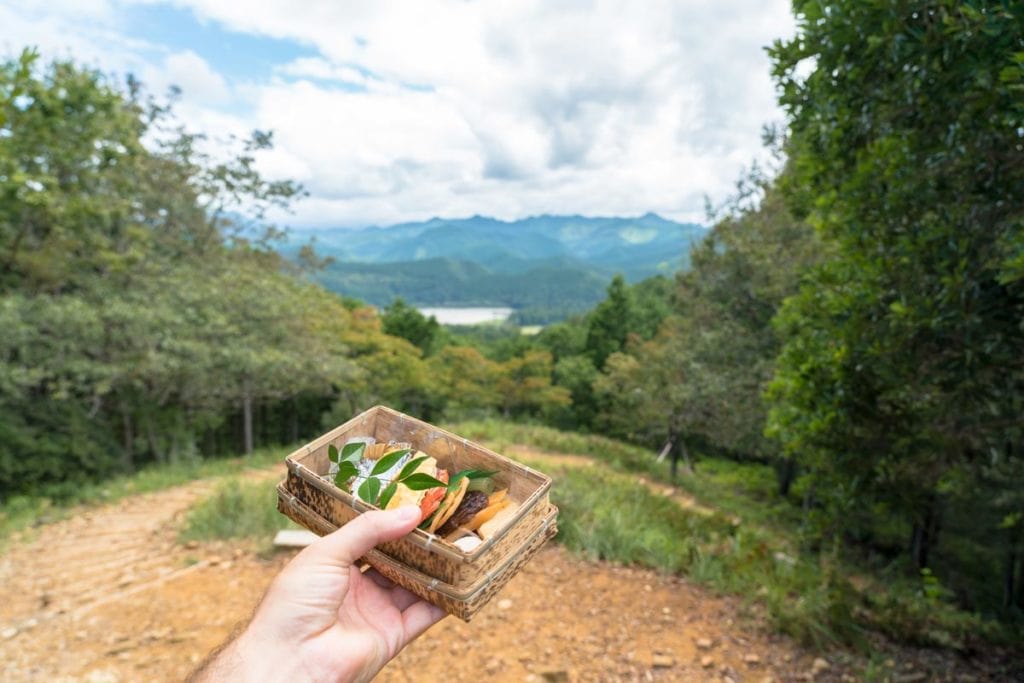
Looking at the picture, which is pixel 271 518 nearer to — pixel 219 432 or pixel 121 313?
pixel 121 313

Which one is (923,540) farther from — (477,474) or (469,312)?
(469,312)

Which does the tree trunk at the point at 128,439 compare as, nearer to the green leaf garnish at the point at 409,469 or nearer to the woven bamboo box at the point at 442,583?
the woven bamboo box at the point at 442,583

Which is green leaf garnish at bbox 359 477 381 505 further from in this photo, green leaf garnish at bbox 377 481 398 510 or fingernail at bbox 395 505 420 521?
fingernail at bbox 395 505 420 521

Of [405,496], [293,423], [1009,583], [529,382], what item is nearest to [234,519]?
[405,496]

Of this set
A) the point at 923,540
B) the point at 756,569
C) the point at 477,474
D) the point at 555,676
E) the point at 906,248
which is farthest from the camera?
the point at 923,540

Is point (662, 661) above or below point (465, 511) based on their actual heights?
below

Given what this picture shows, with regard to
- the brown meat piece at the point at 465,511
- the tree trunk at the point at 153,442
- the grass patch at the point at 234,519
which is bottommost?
the tree trunk at the point at 153,442

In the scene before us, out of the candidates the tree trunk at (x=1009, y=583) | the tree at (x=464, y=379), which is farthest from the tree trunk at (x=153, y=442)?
the tree trunk at (x=1009, y=583)
